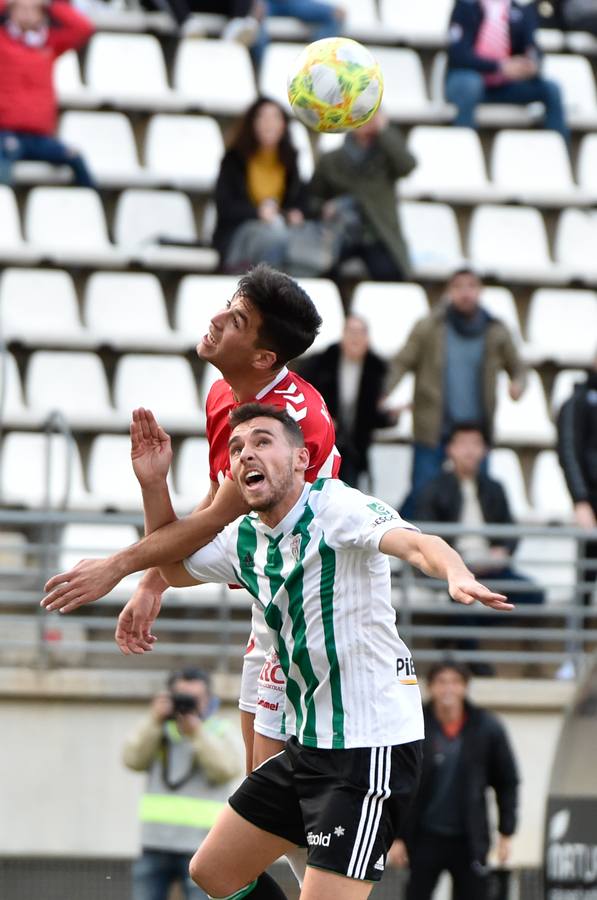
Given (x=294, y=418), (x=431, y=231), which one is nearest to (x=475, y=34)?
→ (x=431, y=231)

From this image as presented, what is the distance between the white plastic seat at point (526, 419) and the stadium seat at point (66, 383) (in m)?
2.36

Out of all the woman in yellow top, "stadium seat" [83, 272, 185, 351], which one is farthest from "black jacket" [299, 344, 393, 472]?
"stadium seat" [83, 272, 185, 351]

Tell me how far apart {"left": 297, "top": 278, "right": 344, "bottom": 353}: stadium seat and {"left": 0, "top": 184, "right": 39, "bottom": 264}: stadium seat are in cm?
176

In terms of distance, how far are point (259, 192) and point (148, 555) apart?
21.8 ft

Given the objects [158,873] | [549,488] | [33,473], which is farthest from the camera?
[549,488]

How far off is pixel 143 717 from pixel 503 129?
233 inches

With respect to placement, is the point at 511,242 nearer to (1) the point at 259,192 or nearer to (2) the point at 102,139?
(1) the point at 259,192

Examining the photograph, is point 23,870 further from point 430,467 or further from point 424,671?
point 430,467

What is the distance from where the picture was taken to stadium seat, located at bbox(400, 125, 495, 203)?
1365 cm

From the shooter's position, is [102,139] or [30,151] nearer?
[30,151]

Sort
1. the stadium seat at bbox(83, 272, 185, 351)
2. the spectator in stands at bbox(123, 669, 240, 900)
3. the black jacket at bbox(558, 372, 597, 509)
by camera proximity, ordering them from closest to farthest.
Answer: the spectator in stands at bbox(123, 669, 240, 900) < the black jacket at bbox(558, 372, 597, 509) < the stadium seat at bbox(83, 272, 185, 351)

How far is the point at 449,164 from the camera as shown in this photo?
1376cm

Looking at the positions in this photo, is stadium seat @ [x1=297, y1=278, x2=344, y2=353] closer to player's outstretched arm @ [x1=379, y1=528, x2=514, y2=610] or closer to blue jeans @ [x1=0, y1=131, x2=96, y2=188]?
blue jeans @ [x1=0, y1=131, x2=96, y2=188]

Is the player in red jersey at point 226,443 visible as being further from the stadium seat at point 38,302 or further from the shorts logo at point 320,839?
the stadium seat at point 38,302
